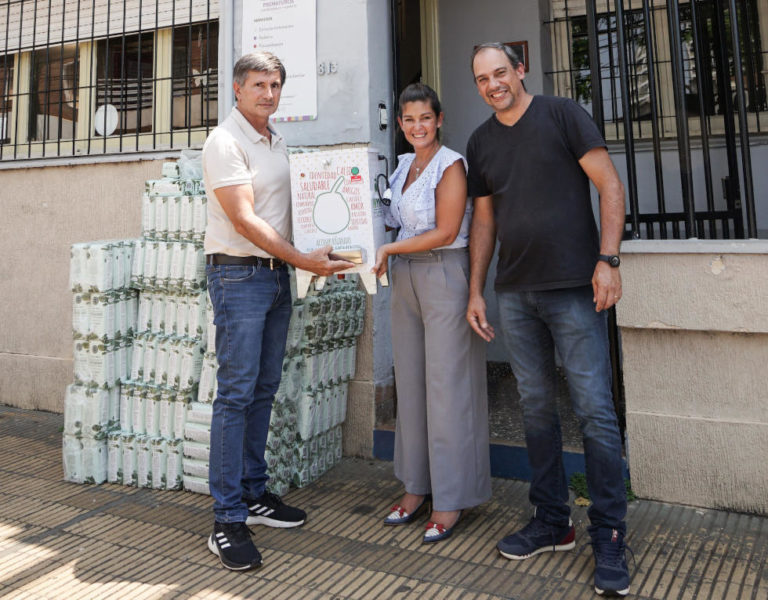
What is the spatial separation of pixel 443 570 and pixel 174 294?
7.14 ft

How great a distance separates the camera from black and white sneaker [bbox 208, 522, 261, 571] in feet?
9.46

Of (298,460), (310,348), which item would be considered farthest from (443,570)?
(310,348)

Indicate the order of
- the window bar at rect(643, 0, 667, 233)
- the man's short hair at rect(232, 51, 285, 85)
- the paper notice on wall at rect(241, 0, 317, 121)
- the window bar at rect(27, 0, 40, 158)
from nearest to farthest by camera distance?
1. the man's short hair at rect(232, 51, 285, 85)
2. the window bar at rect(643, 0, 667, 233)
3. the paper notice on wall at rect(241, 0, 317, 121)
4. the window bar at rect(27, 0, 40, 158)

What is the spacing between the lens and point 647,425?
136 inches

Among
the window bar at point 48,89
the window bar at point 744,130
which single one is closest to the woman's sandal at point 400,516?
the window bar at point 744,130

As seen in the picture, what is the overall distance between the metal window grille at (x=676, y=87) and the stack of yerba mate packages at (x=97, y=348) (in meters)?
3.00

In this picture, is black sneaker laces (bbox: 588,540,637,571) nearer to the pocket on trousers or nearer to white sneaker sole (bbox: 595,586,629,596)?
white sneaker sole (bbox: 595,586,629,596)

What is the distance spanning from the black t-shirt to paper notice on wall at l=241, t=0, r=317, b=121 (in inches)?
81.1

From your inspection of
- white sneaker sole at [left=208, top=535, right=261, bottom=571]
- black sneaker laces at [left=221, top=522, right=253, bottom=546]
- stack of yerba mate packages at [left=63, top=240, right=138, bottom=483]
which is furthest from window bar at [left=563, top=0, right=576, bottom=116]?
white sneaker sole at [left=208, top=535, right=261, bottom=571]

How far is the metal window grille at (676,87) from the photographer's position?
3521 millimetres

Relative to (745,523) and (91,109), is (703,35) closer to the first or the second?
(745,523)

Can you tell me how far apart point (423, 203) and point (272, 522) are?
5.97 ft

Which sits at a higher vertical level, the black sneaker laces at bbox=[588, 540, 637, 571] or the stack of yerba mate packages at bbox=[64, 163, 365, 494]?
the stack of yerba mate packages at bbox=[64, 163, 365, 494]

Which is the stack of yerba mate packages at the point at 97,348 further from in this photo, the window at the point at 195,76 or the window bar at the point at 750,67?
the window bar at the point at 750,67
